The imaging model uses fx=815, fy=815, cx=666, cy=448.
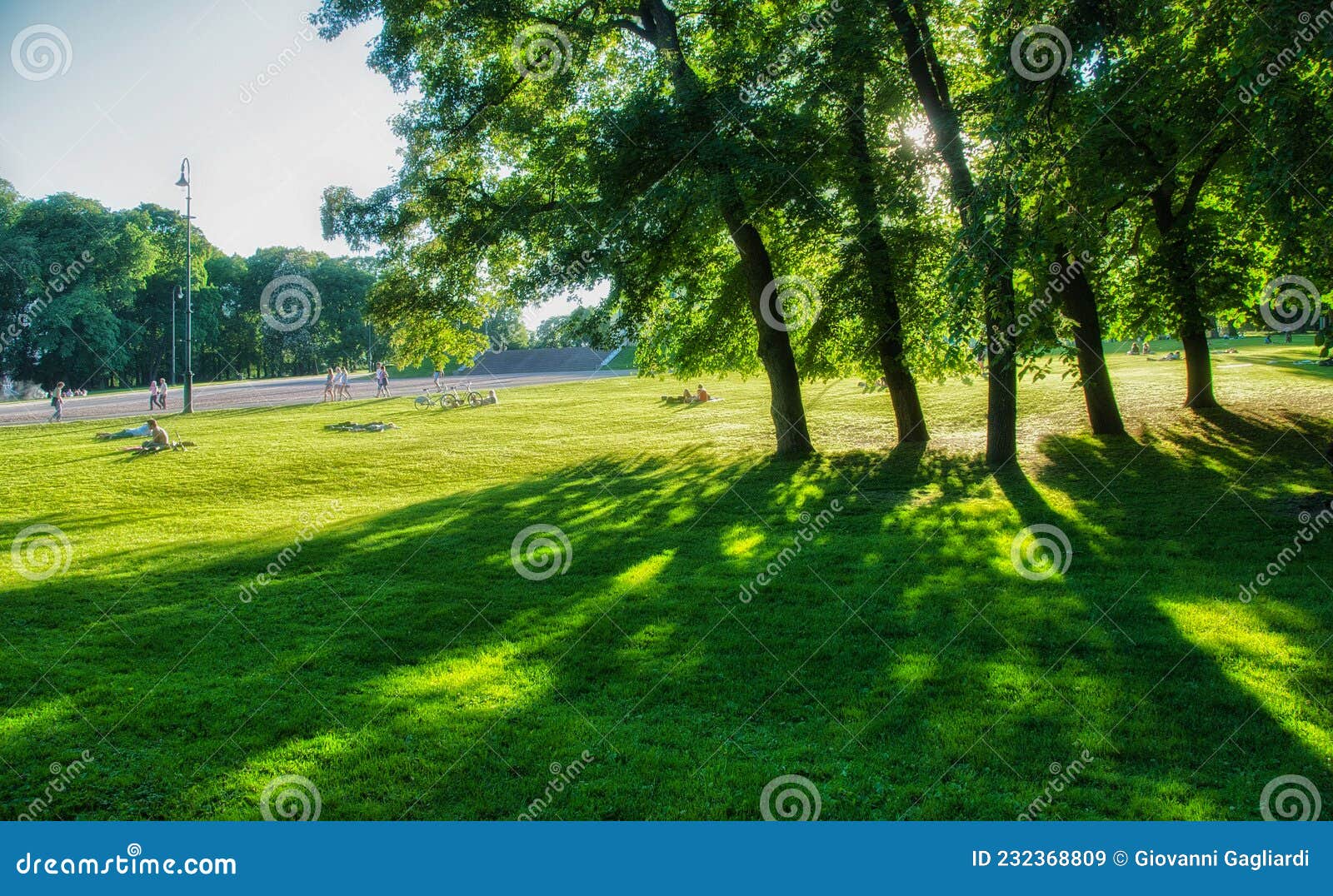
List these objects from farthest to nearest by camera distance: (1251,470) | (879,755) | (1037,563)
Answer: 1. (1251,470)
2. (1037,563)
3. (879,755)

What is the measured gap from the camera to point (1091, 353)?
60.2ft

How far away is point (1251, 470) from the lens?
1418 cm

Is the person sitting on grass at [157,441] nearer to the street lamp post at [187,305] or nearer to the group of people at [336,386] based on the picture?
the street lamp post at [187,305]

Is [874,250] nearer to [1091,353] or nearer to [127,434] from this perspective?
[1091,353]

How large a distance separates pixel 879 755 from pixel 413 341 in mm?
17860

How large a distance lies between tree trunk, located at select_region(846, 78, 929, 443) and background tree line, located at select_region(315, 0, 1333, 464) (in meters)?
0.06

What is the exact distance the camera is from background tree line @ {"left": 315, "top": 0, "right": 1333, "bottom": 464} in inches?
440

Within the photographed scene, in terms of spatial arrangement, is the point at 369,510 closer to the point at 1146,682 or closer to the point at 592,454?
the point at 592,454

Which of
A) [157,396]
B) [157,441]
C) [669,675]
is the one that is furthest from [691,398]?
[669,675]

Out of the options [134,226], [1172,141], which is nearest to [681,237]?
[1172,141]

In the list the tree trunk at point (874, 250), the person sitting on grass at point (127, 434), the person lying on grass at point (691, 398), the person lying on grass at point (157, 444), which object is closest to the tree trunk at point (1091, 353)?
the tree trunk at point (874, 250)

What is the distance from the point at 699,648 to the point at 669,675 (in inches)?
26.6


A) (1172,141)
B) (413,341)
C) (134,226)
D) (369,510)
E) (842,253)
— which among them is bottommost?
(369,510)

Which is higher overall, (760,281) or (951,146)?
(951,146)
